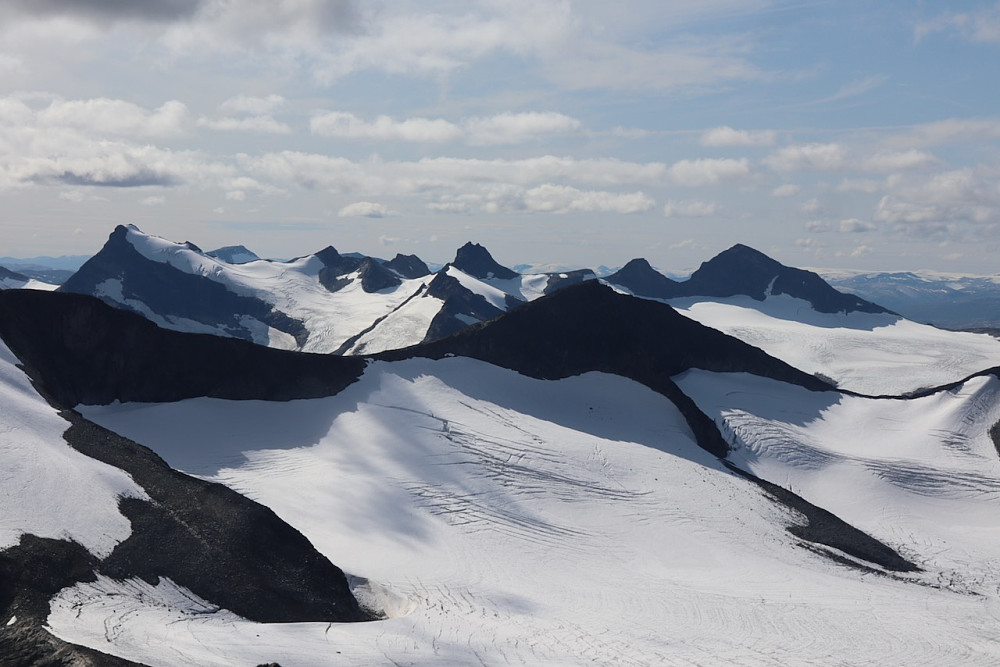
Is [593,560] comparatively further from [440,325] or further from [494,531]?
[440,325]

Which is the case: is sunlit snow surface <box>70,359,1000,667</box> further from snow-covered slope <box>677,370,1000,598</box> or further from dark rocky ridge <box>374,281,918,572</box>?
snow-covered slope <box>677,370,1000,598</box>

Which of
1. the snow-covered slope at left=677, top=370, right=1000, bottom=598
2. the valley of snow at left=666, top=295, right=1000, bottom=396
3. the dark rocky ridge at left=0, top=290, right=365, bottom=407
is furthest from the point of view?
the valley of snow at left=666, top=295, right=1000, bottom=396

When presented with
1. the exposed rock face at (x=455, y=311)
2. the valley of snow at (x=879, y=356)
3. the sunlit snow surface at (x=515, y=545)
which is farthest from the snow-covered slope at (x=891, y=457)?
the exposed rock face at (x=455, y=311)

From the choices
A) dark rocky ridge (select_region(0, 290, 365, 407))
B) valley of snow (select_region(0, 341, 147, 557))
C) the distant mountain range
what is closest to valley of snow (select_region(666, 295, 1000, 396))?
the distant mountain range

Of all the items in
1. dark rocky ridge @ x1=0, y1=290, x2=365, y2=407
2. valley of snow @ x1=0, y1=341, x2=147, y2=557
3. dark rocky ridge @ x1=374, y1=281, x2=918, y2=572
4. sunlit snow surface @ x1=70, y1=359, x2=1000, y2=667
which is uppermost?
dark rocky ridge @ x1=374, y1=281, x2=918, y2=572

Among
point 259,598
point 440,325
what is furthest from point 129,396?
point 440,325

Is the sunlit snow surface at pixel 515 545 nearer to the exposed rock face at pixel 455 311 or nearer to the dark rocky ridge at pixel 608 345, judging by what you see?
the dark rocky ridge at pixel 608 345
